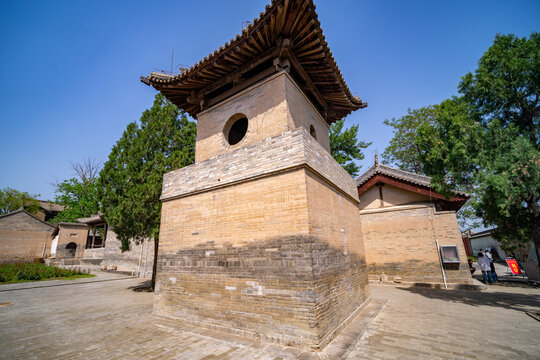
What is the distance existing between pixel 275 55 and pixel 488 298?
10.3 meters

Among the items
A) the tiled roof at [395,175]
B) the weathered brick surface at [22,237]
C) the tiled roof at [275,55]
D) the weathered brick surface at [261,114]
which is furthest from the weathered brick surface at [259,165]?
the weathered brick surface at [22,237]

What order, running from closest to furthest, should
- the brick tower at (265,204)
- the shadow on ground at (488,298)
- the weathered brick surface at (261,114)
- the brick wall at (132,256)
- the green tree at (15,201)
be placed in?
the brick tower at (265,204) → the weathered brick surface at (261,114) → the shadow on ground at (488,298) → the brick wall at (132,256) → the green tree at (15,201)

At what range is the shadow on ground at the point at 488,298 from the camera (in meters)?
7.00

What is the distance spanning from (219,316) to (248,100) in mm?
5207

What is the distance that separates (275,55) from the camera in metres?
5.76

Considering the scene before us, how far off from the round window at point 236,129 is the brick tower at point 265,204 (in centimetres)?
4

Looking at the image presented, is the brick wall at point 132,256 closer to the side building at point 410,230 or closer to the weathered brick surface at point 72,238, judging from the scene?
the weathered brick surface at point 72,238

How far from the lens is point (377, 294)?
8586 mm

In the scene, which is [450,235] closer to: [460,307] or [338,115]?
[460,307]

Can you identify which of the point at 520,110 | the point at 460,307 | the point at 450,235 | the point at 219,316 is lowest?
the point at 460,307

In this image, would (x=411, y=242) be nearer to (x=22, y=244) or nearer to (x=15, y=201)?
(x=22, y=244)

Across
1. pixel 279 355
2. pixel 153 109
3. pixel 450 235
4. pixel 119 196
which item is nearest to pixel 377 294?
pixel 450 235

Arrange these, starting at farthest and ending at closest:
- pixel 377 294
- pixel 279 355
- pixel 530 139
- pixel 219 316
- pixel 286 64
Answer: pixel 377 294, pixel 530 139, pixel 286 64, pixel 219 316, pixel 279 355

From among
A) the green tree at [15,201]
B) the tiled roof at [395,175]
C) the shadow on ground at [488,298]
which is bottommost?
the shadow on ground at [488,298]
